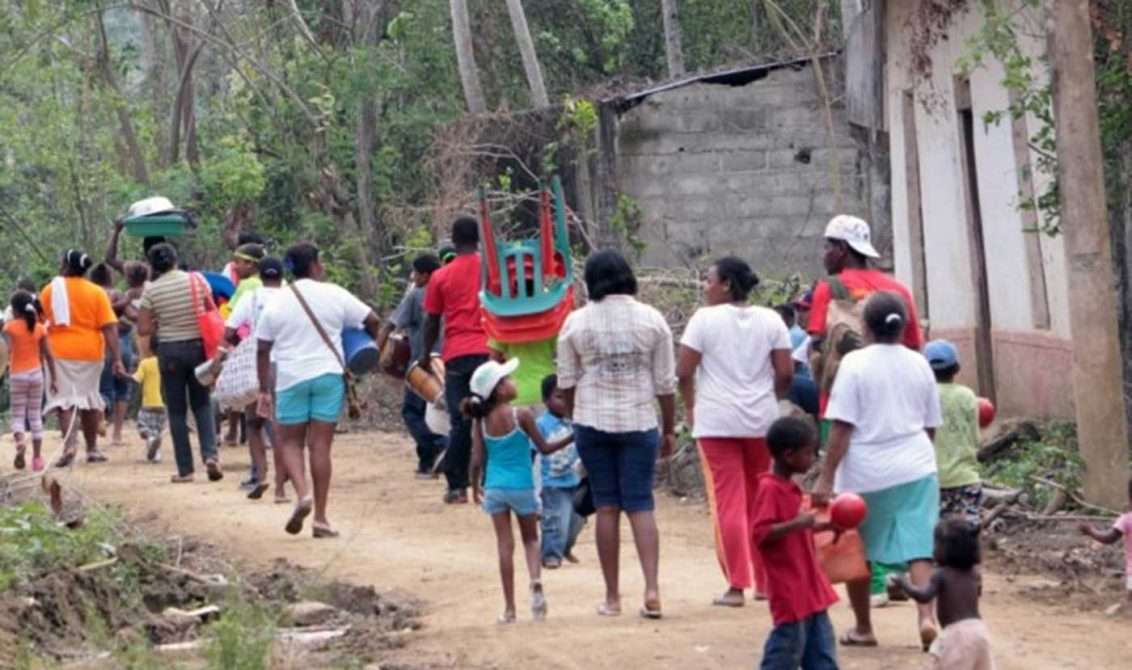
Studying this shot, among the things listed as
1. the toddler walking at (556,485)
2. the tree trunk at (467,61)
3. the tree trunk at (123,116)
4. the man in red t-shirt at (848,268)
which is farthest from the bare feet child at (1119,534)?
the tree trunk at (123,116)

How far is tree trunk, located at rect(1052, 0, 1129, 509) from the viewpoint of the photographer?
11.4m

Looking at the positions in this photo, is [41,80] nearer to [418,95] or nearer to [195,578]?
[418,95]

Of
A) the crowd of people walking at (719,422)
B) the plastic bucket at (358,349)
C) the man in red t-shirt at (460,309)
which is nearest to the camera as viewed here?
the crowd of people walking at (719,422)

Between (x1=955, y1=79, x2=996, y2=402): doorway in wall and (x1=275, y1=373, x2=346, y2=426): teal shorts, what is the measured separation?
6.90 m

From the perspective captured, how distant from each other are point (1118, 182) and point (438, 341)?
16.0ft

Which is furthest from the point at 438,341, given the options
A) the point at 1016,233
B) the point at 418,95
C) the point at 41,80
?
the point at 41,80

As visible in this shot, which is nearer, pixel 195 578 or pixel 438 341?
pixel 195 578

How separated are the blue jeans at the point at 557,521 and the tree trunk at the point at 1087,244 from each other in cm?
285

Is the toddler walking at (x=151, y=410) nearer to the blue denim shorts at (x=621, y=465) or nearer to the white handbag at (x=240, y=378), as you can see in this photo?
the white handbag at (x=240, y=378)

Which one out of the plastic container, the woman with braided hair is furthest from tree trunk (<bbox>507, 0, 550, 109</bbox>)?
the woman with braided hair

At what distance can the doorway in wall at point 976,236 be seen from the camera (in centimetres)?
1764

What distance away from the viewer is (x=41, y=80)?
98.0 ft

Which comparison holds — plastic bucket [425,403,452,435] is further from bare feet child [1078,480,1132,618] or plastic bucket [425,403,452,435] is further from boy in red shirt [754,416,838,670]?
boy in red shirt [754,416,838,670]

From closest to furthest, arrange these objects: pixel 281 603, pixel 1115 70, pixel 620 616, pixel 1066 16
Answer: pixel 620 616, pixel 281 603, pixel 1066 16, pixel 1115 70
